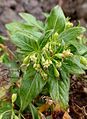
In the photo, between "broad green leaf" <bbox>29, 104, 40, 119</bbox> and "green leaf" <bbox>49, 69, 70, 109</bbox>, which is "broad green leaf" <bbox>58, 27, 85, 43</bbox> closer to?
"green leaf" <bbox>49, 69, 70, 109</bbox>

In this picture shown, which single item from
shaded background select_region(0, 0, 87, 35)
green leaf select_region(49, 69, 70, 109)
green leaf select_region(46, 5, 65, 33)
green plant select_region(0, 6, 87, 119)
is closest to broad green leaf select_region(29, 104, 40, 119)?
green plant select_region(0, 6, 87, 119)

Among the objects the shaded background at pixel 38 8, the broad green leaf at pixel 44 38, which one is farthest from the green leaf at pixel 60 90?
the shaded background at pixel 38 8

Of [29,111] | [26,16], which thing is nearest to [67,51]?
[29,111]

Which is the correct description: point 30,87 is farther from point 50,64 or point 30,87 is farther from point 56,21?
point 56,21

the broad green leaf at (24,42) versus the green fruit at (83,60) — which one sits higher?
the broad green leaf at (24,42)

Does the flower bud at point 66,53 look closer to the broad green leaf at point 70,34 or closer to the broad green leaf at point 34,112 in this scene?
the broad green leaf at point 70,34

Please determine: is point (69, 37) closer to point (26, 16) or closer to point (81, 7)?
point (26, 16)

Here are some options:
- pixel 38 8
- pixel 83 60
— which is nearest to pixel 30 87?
pixel 83 60
